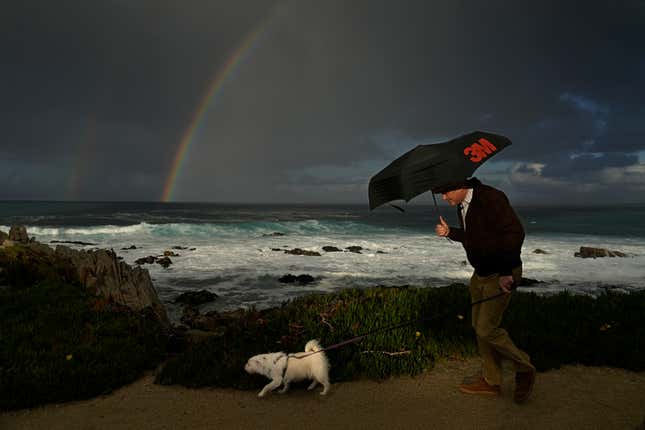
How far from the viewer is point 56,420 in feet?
12.6

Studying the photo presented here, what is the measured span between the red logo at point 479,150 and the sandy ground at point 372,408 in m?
2.51

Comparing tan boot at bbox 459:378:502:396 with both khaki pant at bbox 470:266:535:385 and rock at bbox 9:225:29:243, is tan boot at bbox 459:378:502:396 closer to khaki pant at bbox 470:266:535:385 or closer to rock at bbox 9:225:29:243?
khaki pant at bbox 470:266:535:385

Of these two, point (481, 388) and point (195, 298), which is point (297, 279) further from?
point (481, 388)

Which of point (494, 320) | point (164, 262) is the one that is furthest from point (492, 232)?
point (164, 262)

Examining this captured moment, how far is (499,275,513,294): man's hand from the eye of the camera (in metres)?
3.44

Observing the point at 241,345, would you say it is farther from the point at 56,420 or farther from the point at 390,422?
the point at 390,422

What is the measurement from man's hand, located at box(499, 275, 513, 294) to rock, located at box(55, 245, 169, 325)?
6791mm

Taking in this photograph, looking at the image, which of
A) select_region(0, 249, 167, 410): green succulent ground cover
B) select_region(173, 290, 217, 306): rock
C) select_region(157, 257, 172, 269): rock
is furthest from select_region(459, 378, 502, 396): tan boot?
select_region(157, 257, 172, 269): rock

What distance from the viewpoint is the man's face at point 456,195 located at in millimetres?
3668

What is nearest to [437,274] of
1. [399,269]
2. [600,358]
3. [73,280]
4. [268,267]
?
[399,269]

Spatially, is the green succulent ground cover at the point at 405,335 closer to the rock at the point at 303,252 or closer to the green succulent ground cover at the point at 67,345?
the green succulent ground cover at the point at 67,345

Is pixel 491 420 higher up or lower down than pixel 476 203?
lower down

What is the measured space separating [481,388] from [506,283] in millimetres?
1431

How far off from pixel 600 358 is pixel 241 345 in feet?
16.0
